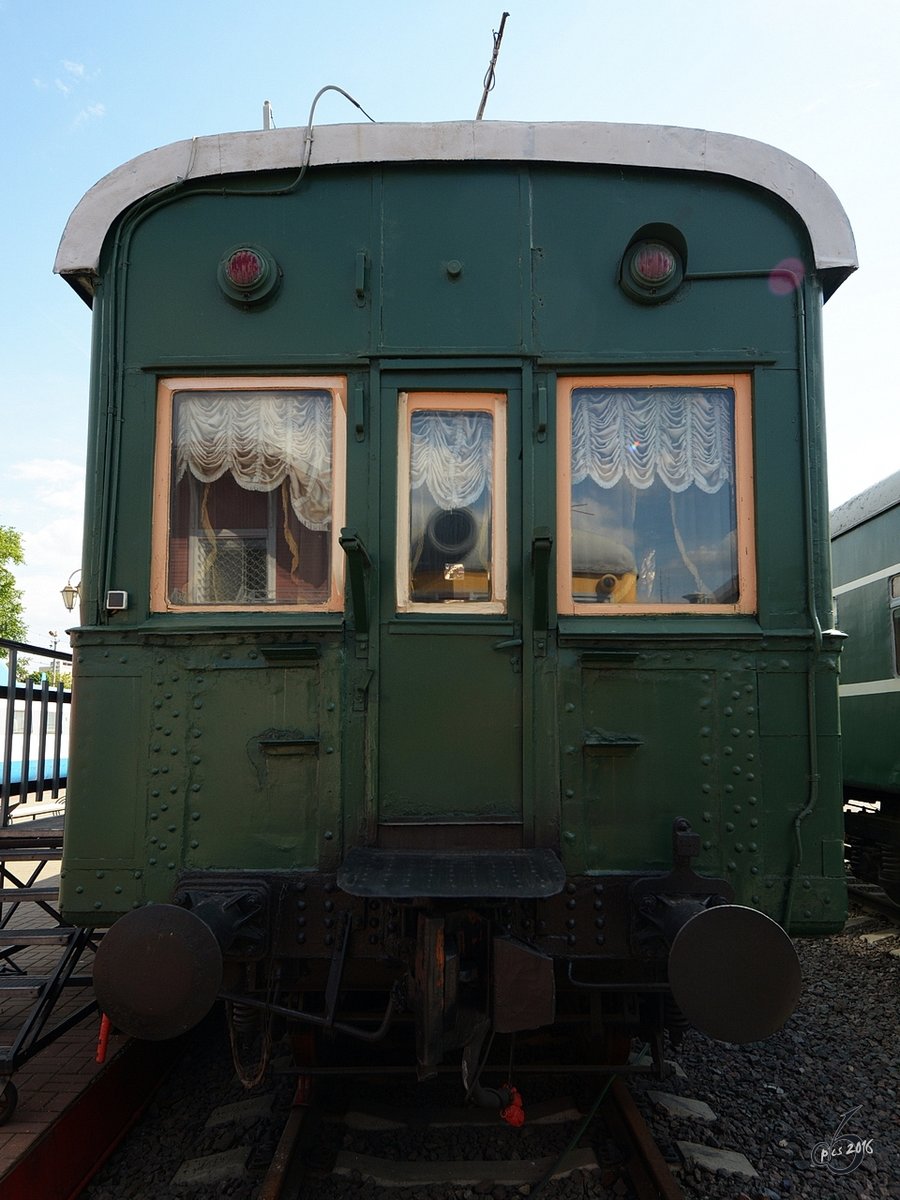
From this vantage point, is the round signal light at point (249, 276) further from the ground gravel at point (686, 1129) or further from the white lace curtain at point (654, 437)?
the ground gravel at point (686, 1129)

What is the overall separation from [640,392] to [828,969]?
15.9ft

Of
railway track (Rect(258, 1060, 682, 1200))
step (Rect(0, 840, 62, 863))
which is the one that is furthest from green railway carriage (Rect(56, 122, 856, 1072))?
step (Rect(0, 840, 62, 863))

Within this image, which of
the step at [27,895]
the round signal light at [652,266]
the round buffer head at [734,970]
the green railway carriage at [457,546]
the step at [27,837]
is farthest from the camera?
the step at [27,837]

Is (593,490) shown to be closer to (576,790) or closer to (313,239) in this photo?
(576,790)

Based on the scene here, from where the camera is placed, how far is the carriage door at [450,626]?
2967mm

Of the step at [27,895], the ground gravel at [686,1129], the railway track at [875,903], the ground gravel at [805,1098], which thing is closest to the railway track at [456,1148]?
the ground gravel at [686,1129]

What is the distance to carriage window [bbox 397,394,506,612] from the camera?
309cm

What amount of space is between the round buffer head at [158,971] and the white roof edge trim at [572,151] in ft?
8.88

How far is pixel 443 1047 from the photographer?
102 inches

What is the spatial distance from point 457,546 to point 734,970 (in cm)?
167

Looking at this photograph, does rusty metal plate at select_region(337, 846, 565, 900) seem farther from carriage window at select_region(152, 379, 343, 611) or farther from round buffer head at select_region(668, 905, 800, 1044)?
carriage window at select_region(152, 379, 343, 611)

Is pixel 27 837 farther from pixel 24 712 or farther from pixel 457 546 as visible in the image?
pixel 457 546

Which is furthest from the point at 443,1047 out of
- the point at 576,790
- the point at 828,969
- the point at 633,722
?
the point at 828,969

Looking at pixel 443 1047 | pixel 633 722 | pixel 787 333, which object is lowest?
pixel 443 1047
